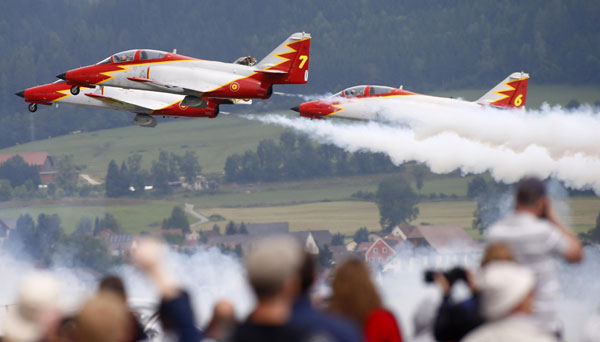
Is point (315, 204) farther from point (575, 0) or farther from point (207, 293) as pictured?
point (575, 0)

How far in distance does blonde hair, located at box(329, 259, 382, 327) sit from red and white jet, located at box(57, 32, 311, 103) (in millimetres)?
34609

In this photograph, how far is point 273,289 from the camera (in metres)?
7.91

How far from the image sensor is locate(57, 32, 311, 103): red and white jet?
44625mm

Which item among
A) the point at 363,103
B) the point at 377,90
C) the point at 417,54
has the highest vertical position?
the point at 417,54

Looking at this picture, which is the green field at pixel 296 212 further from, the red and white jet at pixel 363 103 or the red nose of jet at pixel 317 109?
the red nose of jet at pixel 317 109

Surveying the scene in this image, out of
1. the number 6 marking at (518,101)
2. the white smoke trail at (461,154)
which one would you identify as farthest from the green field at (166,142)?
the white smoke trail at (461,154)

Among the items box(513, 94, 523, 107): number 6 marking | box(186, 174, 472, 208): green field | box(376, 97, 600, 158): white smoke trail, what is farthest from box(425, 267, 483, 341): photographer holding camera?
box(186, 174, 472, 208): green field

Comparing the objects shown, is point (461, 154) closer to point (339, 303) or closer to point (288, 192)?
point (339, 303)

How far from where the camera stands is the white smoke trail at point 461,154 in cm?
4793

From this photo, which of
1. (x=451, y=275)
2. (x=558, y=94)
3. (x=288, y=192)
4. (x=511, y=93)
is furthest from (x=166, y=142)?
(x=451, y=275)

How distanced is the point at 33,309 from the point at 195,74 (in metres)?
36.9

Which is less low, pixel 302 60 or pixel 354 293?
pixel 302 60

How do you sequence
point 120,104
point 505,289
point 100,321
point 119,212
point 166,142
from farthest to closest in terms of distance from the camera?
point 166,142 → point 119,212 → point 120,104 → point 505,289 → point 100,321

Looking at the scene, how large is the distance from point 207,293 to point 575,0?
132122 millimetres
